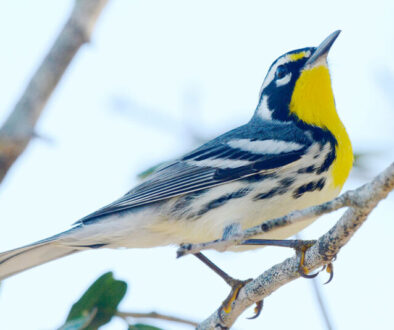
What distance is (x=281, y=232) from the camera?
155 inches

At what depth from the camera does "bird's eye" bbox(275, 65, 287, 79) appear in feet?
15.4

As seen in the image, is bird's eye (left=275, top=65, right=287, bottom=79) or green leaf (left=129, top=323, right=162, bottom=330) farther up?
bird's eye (left=275, top=65, right=287, bottom=79)

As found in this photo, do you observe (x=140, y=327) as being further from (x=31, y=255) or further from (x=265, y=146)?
(x=265, y=146)

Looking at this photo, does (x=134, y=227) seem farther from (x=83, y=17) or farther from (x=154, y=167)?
(x=83, y=17)

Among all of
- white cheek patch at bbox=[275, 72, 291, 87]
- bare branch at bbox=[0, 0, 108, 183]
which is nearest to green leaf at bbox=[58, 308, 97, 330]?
bare branch at bbox=[0, 0, 108, 183]


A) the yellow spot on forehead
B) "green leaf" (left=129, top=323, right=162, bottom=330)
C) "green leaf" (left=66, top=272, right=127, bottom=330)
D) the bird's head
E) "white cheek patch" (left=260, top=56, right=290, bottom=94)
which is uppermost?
"white cheek patch" (left=260, top=56, right=290, bottom=94)

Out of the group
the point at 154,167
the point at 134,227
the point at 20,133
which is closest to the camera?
the point at 20,133

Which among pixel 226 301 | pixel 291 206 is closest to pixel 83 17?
pixel 291 206

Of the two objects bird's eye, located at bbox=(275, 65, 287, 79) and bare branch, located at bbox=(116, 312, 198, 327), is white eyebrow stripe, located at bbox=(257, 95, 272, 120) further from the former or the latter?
bare branch, located at bbox=(116, 312, 198, 327)

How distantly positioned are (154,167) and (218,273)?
985 millimetres

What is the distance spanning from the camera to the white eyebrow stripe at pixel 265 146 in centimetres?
406

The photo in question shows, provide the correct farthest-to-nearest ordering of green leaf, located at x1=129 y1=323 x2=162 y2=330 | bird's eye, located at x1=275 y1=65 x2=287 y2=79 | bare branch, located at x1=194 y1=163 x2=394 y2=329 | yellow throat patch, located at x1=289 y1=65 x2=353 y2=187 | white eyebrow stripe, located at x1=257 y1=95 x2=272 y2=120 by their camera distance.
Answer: white eyebrow stripe, located at x1=257 y1=95 x2=272 y2=120 < bird's eye, located at x1=275 y1=65 x2=287 y2=79 < yellow throat patch, located at x1=289 y1=65 x2=353 y2=187 < green leaf, located at x1=129 y1=323 x2=162 y2=330 < bare branch, located at x1=194 y1=163 x2=394 y2=329

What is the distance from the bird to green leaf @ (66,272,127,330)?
2.06 ft

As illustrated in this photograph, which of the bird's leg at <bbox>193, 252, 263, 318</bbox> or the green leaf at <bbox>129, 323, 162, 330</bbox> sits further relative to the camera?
the bird's leg at <bbox>193, 252, 263, 318</bbox>
